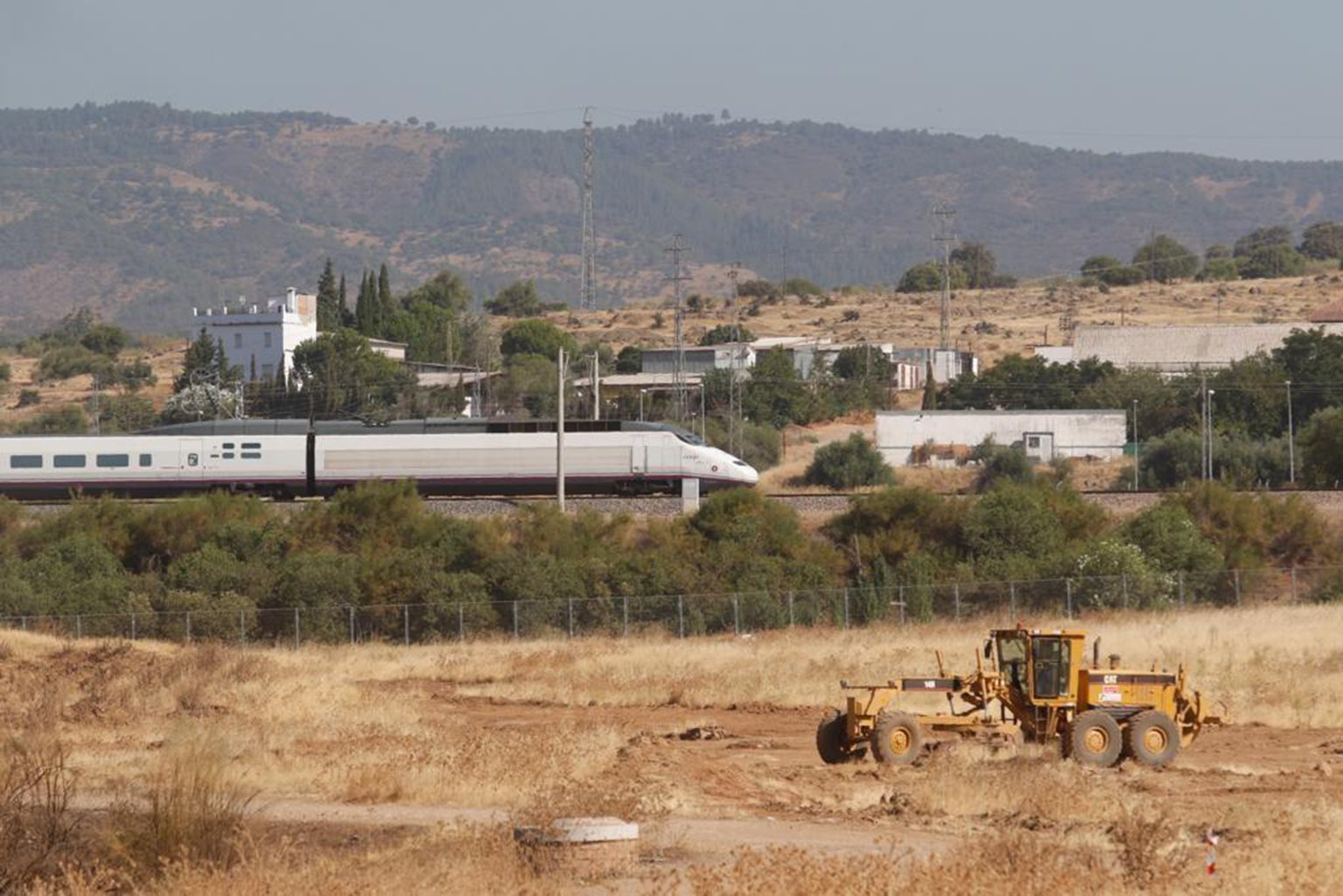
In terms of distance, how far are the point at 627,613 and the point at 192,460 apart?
69.1 ft

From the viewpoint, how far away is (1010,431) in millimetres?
100875

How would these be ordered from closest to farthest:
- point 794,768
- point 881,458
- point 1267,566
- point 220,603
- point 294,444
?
point 794,768
point 220,603
point 1267,566
point 294,444
point 881,458

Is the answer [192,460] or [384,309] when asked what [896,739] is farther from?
[384,309]

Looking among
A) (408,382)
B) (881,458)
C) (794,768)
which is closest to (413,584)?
(794,768)

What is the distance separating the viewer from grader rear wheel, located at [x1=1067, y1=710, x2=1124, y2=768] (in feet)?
84.6

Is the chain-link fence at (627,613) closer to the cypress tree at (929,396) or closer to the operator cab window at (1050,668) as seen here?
the operator cab window at (1050,668)

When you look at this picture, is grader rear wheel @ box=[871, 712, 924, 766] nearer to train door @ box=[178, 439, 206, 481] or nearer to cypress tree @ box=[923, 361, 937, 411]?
train door @ box=[178, 439, 206, 481]

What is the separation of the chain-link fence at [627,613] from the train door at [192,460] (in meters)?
13.4

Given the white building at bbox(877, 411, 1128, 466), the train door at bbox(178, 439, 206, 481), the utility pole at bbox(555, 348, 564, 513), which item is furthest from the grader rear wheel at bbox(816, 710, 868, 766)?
the white building at bbox(877, 411, 1128, 466)

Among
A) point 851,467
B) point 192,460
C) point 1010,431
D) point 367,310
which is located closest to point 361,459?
point 192,460

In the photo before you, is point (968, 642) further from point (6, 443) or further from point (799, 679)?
point (6, 443)

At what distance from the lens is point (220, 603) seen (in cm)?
5325

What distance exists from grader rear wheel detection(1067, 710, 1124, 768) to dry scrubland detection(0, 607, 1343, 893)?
0.56 meters

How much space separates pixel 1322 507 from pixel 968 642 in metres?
23.3
